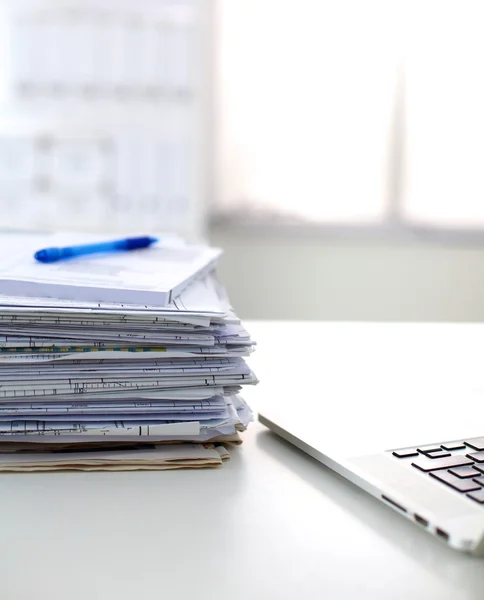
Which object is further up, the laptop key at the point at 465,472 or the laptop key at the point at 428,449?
the laptop key at the point at 465,472

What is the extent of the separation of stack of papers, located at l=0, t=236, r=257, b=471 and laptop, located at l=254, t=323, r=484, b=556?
8 cm

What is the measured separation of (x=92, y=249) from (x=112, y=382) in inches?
9.4

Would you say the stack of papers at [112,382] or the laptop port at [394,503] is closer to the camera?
the laptop port at [394,503]

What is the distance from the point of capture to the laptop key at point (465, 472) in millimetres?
510

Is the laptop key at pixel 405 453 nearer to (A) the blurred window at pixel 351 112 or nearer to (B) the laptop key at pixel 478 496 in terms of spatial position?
(B) the laptop key at pixel 478 496

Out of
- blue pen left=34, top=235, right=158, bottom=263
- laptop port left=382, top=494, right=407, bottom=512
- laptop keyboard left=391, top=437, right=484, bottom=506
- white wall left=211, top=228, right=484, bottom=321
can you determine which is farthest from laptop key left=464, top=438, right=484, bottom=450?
white wall left=211, top=228, right=484, bottom=321

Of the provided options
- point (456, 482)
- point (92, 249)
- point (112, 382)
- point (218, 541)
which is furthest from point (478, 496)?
point (92, 249)

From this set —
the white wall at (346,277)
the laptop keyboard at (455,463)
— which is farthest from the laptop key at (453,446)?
the white wall at (346,277)

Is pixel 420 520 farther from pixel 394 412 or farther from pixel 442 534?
pixel 394 412

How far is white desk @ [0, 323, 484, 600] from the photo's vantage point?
41 cm

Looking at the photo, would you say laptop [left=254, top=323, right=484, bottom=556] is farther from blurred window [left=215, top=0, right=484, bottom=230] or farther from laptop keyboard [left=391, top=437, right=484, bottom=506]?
blurred window [left=215, top=0, right=484, bottom=230]

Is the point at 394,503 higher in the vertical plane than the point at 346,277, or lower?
higher

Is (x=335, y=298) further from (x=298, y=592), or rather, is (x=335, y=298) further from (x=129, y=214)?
(x=298, y=592)

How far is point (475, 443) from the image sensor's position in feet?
1.88
